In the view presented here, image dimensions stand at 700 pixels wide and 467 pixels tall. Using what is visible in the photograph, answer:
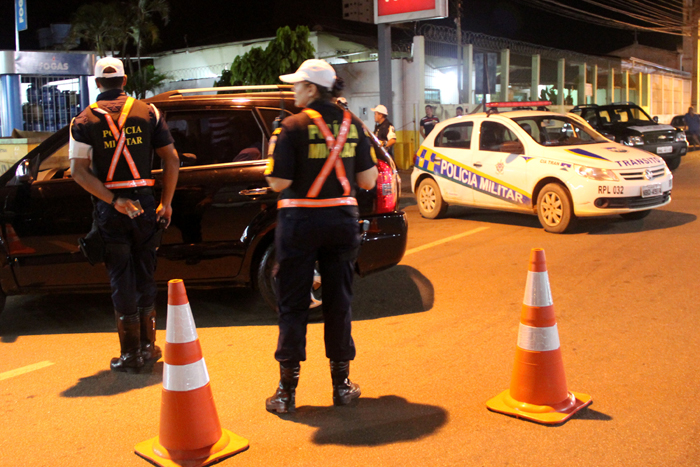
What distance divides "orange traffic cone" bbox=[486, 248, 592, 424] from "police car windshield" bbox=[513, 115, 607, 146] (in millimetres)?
6044

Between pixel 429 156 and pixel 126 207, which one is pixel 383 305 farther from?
pixel 429 156

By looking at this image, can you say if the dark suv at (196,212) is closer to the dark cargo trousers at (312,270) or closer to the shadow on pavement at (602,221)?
the dark cargo trousers at (312,270)

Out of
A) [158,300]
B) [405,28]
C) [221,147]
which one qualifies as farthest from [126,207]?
[405,28]

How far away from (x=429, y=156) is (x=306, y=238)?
7.30 m

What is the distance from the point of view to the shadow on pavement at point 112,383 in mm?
4152

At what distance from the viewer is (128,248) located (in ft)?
14.5

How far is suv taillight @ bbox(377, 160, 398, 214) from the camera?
5.50 m

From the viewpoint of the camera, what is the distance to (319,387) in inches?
162

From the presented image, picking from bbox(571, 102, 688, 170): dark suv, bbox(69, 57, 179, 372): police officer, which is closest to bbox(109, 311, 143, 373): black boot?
bbox(69, 57, 179, 372): police officer

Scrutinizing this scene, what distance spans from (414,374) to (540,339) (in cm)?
92

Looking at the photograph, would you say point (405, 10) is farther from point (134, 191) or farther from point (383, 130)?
point (134, 191)

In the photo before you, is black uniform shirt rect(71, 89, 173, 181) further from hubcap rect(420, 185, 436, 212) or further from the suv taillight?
hubcap rect(420, 185, 436, 212)

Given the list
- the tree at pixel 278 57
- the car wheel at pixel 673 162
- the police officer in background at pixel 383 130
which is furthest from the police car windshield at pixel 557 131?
the tree at pixel 278 57

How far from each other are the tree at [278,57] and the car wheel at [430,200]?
11.3 m
